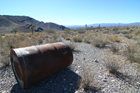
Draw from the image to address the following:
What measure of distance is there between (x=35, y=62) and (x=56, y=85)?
1.08 m

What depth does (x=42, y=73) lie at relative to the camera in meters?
2.97

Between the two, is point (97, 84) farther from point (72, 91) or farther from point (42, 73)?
point (42, 73)

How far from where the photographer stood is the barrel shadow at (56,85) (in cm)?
288

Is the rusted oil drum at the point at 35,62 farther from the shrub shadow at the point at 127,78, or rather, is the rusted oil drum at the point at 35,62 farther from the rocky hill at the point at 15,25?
the rocky hill at the point at 15,25

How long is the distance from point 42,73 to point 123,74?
3.09 meters

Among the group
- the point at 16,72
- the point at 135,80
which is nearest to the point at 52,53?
the point at 16,72

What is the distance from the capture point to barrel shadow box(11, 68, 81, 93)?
288cm

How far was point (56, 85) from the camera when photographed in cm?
315

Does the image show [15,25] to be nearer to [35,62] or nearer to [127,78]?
[35,62]

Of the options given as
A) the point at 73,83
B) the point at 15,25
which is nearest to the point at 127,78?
the point at 73,83

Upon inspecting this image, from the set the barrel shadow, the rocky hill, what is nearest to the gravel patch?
the barrel shadow

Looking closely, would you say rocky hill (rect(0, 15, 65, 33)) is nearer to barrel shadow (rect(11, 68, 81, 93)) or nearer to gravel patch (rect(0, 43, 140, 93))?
gravel patch (rect(0, 43, 140, 93))

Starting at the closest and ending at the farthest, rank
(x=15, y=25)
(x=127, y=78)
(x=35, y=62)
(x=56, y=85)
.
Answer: (x=35, y=62), (x=56, y=85), (x=127, y=78), (x=15, y=25)

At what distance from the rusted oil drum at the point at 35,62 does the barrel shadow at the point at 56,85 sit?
0.24 metres
